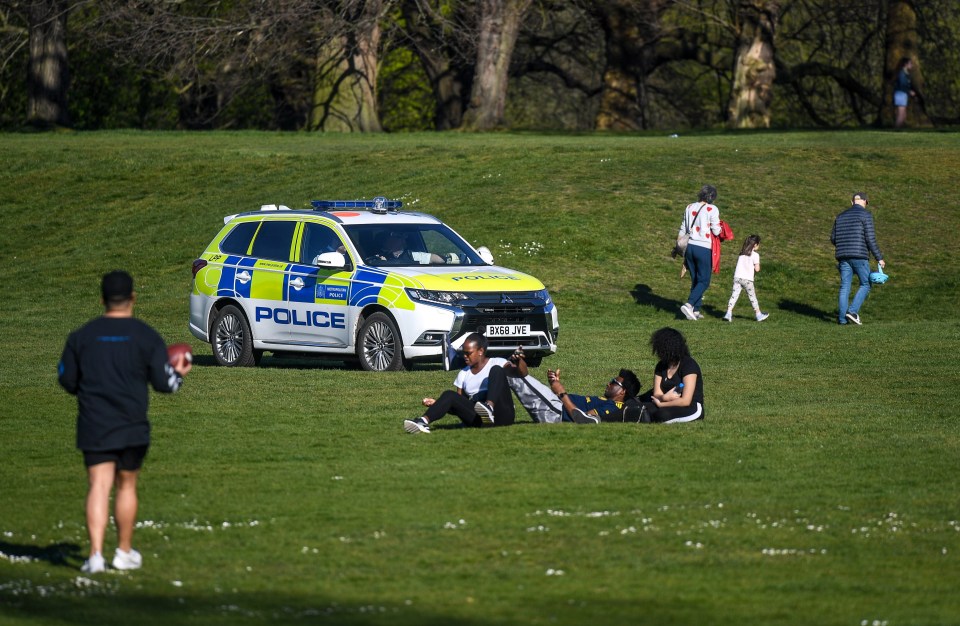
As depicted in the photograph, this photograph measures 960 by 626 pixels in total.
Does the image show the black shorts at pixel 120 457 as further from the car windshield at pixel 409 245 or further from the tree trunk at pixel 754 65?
the tree trunk at pixel 754 65

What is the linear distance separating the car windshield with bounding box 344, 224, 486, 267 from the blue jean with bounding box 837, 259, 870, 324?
687 centimetres

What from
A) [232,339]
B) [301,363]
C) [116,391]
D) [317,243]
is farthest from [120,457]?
[301,363]

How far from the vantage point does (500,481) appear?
10664mm

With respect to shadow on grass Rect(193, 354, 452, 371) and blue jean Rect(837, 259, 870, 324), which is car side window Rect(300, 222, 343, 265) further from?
blue jean Rect(837, 259, 870, 324)

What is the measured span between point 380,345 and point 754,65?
28.2m

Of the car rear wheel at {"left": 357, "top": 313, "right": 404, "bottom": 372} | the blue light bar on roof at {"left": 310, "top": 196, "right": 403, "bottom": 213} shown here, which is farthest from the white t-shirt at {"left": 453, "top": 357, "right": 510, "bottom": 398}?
the blue light bar on roof at {"left": 310, "top": 196, "right": 403, "bottom": 213}

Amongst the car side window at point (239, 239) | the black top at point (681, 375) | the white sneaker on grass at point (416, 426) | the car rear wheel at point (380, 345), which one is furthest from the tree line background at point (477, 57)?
the white sneaker on grass at point (416, 426)

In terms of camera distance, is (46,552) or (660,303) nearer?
(46,552)

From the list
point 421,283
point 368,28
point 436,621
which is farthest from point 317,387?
point 368,28

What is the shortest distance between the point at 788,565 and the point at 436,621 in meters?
2.05

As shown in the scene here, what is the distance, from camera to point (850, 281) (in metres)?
23.5

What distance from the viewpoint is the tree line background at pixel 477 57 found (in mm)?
41719

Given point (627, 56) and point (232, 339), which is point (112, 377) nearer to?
point (232, 339)

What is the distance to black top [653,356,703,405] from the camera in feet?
43.8
